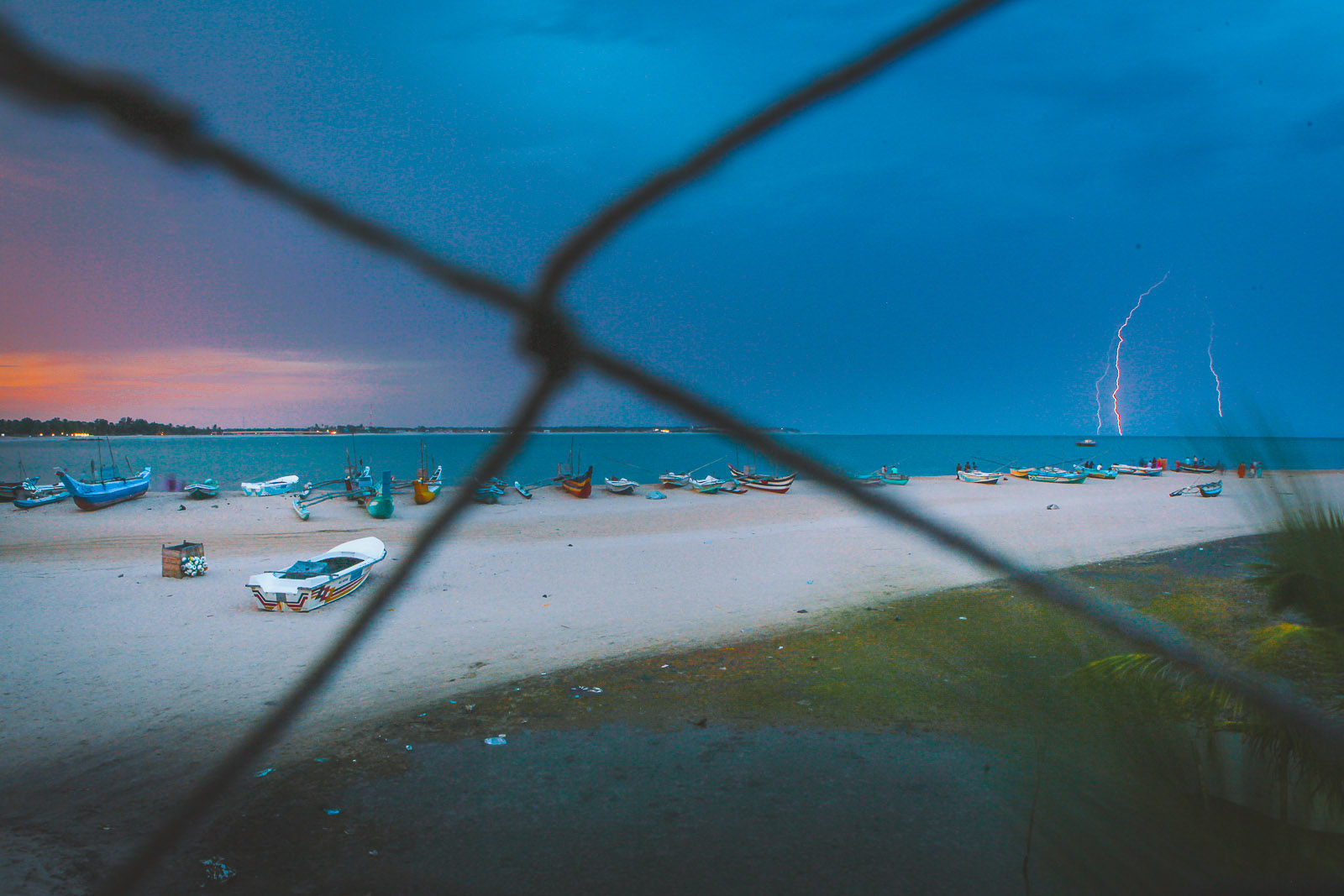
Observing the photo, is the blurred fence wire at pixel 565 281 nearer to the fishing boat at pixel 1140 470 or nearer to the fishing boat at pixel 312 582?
the fishing boat at pixel 312 582

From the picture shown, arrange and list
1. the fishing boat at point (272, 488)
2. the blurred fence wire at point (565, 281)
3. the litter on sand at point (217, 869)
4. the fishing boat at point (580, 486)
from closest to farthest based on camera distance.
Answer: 1. the blurred fence wire at point (565, 281)
2. the litter on sand at point (217, 869)
3. the fishing boat at point (580, 486)
4. the fishing boat at point (272, 488)

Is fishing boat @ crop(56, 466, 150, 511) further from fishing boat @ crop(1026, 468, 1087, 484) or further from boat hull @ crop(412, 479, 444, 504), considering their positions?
fishing boat @ crop(1026, 468, 1087, 484)

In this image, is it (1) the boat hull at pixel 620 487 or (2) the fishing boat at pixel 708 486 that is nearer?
(2) the fishing boat at pixel 708 486

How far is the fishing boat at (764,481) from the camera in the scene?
2899 centimetres

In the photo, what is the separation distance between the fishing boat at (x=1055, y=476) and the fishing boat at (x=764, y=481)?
44.3ft

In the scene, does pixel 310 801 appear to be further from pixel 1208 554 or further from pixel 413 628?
pixel 1208 554

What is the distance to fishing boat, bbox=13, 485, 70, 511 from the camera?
77.7ft

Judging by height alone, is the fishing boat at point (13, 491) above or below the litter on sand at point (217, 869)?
below

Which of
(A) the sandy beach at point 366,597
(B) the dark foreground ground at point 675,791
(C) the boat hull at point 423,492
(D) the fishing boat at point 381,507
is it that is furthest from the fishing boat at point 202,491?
(B) the dark foreground ground at point 675,791

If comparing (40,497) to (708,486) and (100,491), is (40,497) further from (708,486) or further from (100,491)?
(708,486)

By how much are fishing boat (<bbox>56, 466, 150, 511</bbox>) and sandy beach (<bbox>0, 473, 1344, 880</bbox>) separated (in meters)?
3.82

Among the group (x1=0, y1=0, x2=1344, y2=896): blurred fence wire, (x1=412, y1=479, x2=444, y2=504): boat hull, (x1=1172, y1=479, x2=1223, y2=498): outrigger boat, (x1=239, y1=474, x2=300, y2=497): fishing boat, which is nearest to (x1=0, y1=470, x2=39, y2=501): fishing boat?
(x1=239, y1=474, x2=300, y2=497): fishing boat

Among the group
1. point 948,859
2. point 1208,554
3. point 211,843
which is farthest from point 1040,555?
point 211,843

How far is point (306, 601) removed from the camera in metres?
8.67
